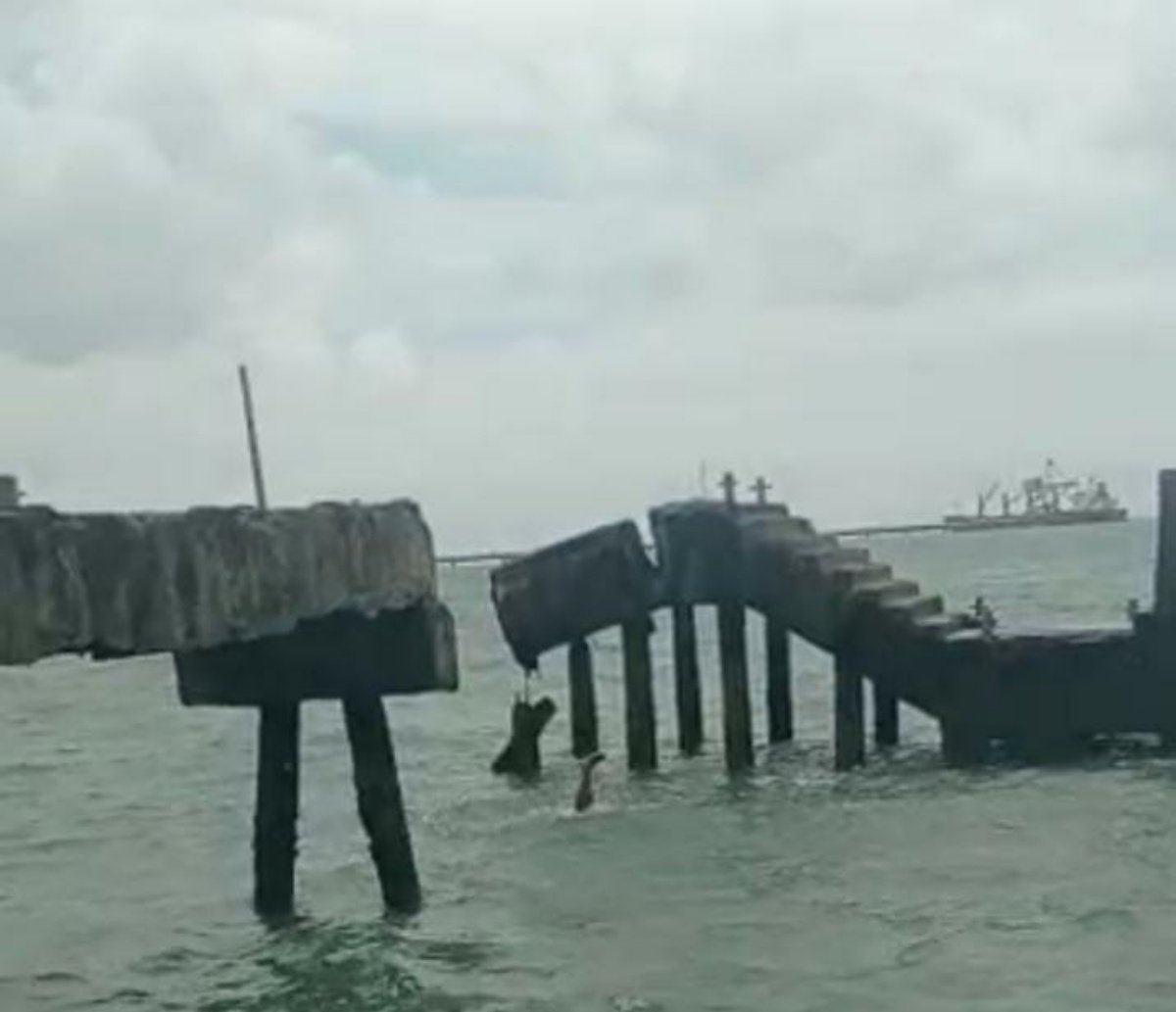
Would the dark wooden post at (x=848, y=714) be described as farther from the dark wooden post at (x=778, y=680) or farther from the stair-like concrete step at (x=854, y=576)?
the dark wooden post at (x=778, y=680)

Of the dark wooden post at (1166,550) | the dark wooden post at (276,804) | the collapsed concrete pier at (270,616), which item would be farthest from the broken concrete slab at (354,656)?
the dark wooden post at (1166,550)

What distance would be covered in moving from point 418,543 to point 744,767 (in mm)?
13440

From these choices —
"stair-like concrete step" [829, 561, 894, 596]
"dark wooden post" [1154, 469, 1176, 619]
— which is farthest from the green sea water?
"stair-like concrete step" [829, 561, 894, 596]

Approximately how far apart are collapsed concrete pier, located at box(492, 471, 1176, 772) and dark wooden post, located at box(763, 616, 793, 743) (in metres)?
0.05

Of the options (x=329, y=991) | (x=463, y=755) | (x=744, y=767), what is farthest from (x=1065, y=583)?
(x=329, y=991)

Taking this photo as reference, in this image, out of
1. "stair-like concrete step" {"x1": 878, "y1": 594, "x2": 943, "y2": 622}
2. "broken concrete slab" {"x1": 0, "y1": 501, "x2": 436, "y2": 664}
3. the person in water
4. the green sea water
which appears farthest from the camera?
"stair-like concrete step" {"x1": 878, "y1": 594, "x2": 943, "y2": 622}

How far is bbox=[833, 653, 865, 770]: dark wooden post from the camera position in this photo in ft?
97.6

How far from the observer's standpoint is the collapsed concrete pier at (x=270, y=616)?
1229 centimetres

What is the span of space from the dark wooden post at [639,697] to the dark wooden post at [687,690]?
31.6 inches

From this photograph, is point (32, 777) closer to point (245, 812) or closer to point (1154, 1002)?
point (245, 812)

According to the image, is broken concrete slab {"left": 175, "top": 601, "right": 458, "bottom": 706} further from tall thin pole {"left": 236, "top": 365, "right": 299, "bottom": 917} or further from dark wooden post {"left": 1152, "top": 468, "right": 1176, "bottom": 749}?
dark wooden post {"left": 1152, "top": 468, "right": 1176, "bottom": 749}

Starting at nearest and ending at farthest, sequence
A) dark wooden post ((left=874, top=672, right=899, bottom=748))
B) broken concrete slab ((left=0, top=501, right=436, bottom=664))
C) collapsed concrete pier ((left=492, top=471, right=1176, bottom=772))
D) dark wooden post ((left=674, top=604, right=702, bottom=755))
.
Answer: broken concrete slab ((left=0, top=501, right=436, bottom=664)), collapsed concrete pier ((left=492, top=471, right=1176, bottom=772)), dark wooden post ((left=874, top=672, right=899, bottom=748)), dark wooden post ((left=674, top=604, right=702, bottom=755))

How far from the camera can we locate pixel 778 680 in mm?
33094

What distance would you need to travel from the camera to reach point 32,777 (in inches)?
1578
